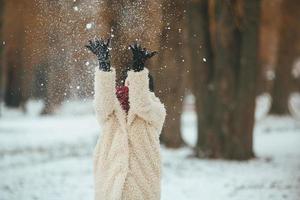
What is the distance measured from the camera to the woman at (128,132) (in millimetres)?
5738

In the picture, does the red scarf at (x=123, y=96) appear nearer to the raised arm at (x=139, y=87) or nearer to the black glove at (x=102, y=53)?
the raised arm at (x=139, y=87)

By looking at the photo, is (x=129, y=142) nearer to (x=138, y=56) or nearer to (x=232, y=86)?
(x=138, y=56)

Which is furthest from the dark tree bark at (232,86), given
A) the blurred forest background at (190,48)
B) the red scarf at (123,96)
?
the red scarf at (123,96)

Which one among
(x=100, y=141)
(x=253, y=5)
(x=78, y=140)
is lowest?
(x=78, y=140)

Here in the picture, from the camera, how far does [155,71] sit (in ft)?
58.3

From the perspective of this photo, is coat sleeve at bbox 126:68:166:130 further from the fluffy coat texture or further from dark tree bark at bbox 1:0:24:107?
dark tree bark at bbox 1:0:24:107

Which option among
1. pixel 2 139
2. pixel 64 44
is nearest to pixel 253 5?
pixel 64 44

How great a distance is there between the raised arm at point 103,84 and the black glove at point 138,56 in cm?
21

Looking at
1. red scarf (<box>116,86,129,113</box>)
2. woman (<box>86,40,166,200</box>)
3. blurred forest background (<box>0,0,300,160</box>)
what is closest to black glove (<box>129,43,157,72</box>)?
woman (<box>86,40,166,200</box>)

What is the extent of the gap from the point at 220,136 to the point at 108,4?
4.83m

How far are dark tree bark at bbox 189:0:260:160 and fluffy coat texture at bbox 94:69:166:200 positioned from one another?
1030 cm

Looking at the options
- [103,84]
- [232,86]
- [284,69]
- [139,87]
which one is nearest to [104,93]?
[103,84]

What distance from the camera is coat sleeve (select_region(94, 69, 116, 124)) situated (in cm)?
574

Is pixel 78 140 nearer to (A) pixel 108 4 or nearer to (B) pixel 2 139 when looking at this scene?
(B) pixel 2 139
